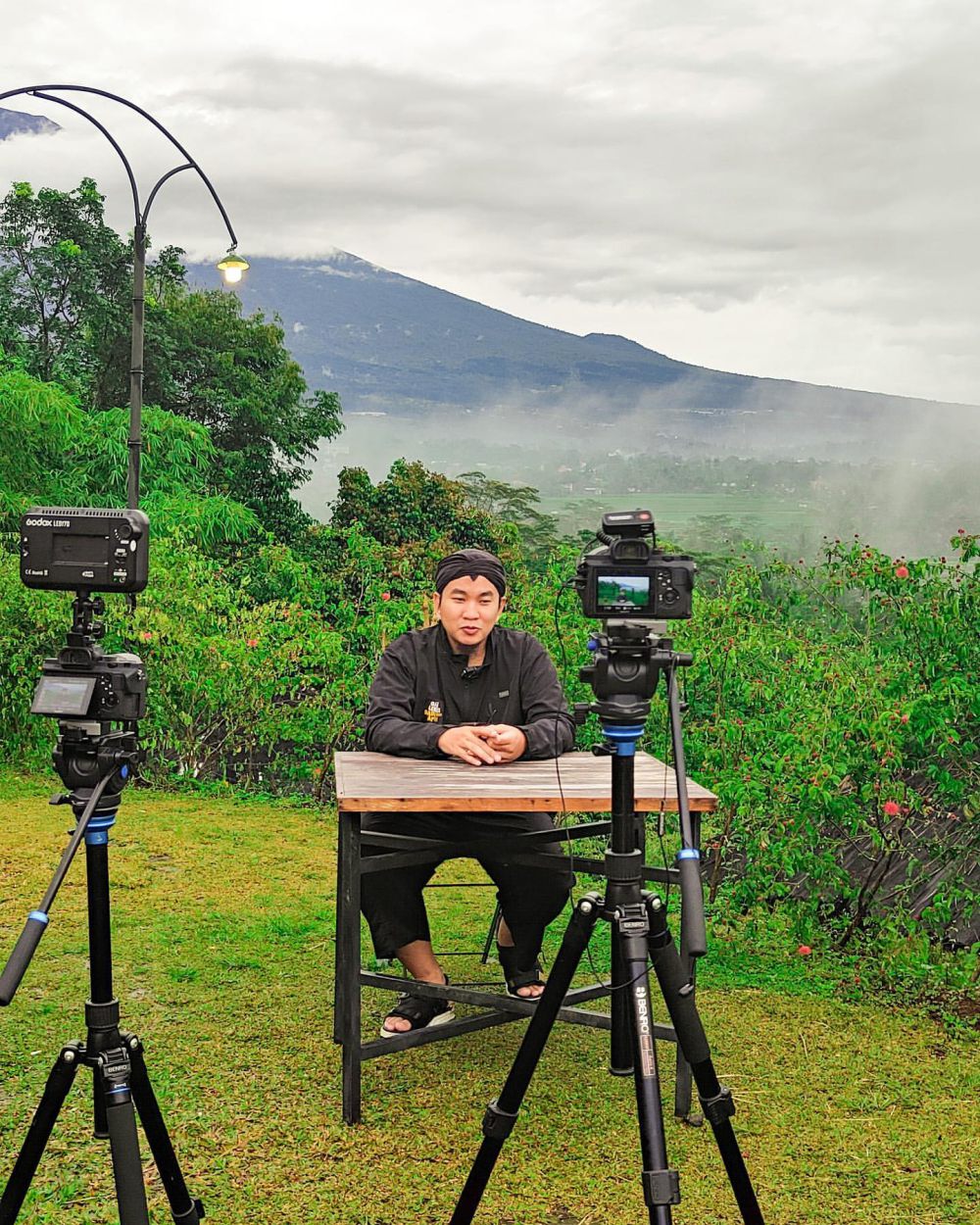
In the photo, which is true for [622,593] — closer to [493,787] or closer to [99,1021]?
[493,787]

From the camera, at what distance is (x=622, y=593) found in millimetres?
2332

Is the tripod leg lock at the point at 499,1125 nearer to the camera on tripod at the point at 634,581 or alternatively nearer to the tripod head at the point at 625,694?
the tripod head at the point at 625,694

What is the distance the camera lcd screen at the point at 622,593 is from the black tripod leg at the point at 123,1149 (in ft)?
3.91

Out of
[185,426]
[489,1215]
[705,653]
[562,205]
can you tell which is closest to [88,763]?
[489,1215]

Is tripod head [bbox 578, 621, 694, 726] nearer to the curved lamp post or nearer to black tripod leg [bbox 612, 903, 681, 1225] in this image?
black tripod leg [bbox 612, 903, 681, 1225]

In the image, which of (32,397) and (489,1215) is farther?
(32,397)

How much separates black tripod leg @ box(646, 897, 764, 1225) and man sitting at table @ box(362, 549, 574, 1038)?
107 centimetres

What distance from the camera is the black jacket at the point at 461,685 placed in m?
3.81

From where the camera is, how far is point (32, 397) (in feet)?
65.7

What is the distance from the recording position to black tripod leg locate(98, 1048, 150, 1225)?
2.15m

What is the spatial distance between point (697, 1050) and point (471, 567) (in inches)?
71.4

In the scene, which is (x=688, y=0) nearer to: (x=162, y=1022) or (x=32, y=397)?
(x=32, y=397)

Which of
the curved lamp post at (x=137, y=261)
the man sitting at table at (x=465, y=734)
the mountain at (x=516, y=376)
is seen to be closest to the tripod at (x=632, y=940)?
the man sitting at table at (x=465, y=734)

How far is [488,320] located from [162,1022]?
262ft
